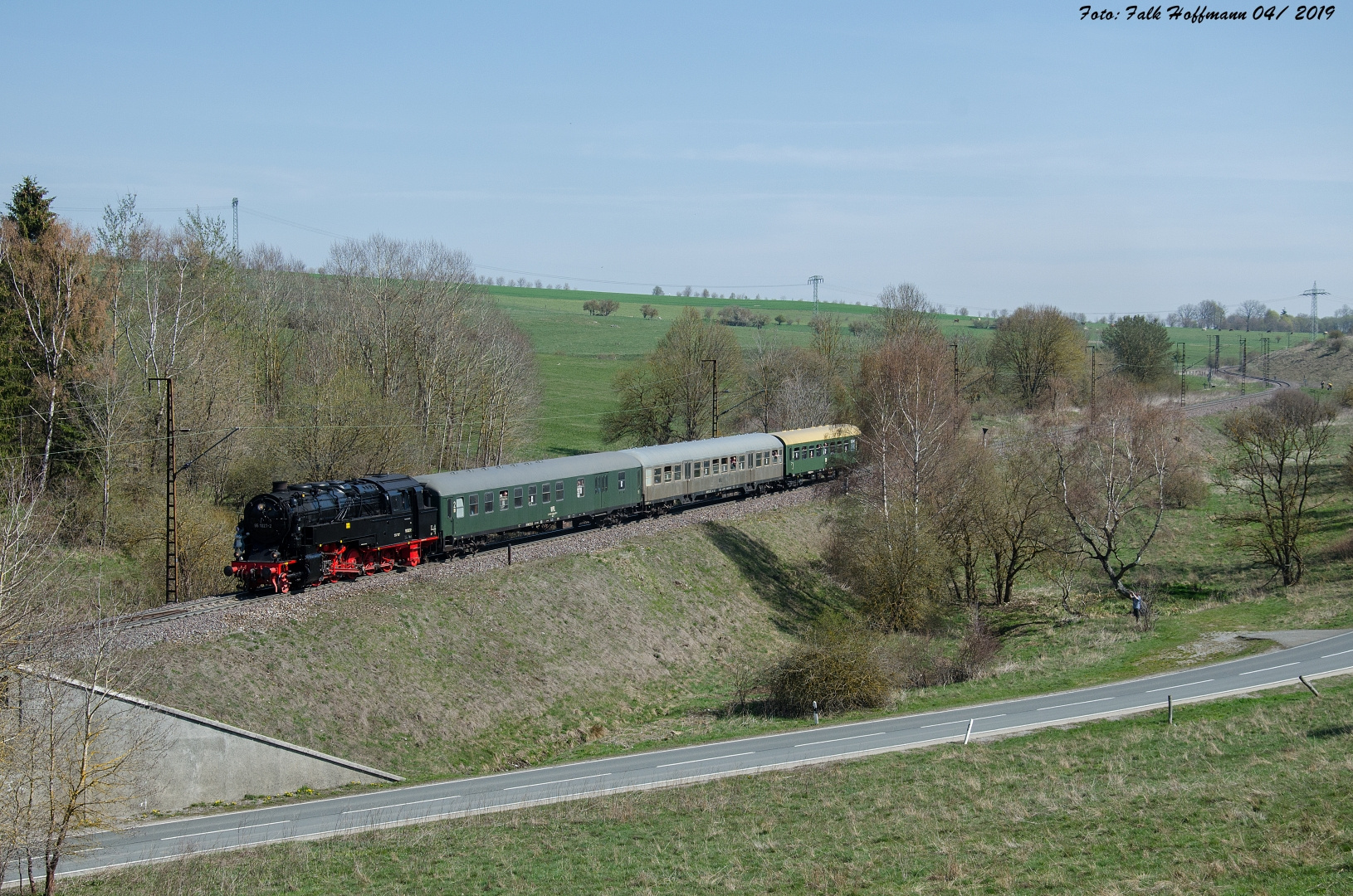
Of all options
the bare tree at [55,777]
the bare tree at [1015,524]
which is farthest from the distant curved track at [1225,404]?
the bare tree at [55,777]

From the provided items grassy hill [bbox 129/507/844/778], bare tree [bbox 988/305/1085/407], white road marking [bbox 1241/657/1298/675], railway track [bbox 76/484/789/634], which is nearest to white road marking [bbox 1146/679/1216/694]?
white road marking [bbox 1241/657/1298/675]

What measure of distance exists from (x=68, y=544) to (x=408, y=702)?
21.9m

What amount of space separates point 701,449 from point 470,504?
53.6 feet

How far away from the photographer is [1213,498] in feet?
227

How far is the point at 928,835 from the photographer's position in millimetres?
17109

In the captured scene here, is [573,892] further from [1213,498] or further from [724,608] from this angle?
[1213,498]

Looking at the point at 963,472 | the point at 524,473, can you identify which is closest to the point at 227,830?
the point at 524,473

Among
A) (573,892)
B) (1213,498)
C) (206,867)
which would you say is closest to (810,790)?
(573,892)

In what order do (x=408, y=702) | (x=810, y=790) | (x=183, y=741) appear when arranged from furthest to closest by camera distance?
(x=408, y=702) → (x=183, y=741) → (x=810, y=790)

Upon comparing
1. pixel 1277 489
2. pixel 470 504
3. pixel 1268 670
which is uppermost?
pixel 470 504

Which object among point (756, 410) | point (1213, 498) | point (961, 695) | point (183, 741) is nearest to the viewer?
point (183, 741)

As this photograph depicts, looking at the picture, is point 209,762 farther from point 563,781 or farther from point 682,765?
point 682,765

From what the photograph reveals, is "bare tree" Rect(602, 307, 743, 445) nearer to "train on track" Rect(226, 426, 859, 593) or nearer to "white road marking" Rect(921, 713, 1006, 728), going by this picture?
"train on track" Rect(226, 426, 859, 593)

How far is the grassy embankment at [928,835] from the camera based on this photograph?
1465 centimetres
